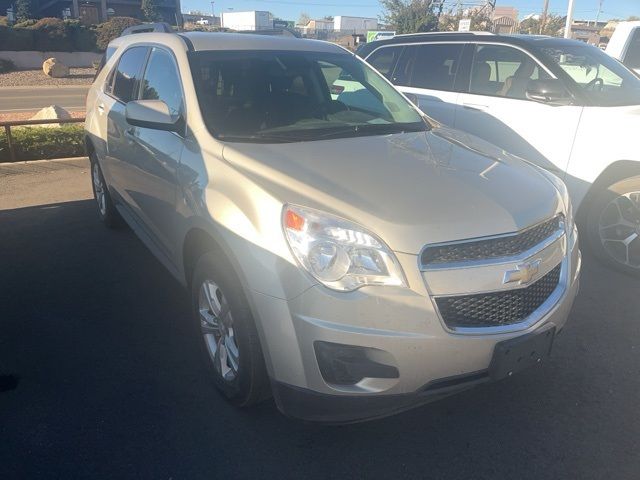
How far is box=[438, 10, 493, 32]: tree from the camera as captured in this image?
23.6 meters

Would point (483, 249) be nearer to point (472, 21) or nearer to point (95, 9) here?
point (472, 21)

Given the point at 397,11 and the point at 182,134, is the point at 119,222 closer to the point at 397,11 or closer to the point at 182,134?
the point at 182,134

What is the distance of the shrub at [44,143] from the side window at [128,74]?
474 centimetres

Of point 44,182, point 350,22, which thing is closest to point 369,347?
point 44,182

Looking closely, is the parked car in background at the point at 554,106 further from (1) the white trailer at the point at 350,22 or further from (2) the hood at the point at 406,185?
(1) the white trailer at the point at 350,22

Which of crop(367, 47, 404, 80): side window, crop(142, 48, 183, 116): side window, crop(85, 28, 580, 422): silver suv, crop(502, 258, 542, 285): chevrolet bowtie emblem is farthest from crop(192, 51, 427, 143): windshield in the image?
crop(367, 47, 404, 80): side window

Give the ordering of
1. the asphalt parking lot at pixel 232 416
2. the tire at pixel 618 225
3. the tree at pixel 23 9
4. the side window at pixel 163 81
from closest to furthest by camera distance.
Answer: the asphalt parking lot at pixel 232 416 < the side window at pixel 163 81 < the tire at pixel 618 225 < the tree at pixel 23 9

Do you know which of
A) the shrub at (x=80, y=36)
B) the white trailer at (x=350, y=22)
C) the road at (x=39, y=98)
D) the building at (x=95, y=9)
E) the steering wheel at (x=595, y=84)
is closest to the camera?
the steering wheel at (x=595, y=84)

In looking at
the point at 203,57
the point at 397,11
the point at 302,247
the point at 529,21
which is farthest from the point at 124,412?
the point at 529,21

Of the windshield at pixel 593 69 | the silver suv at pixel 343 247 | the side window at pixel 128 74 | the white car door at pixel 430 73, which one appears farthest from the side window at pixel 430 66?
the side window at pixel 128 74

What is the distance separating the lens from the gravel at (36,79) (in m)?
31.5

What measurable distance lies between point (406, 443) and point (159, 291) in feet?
7.85

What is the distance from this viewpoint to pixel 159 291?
4.30 m

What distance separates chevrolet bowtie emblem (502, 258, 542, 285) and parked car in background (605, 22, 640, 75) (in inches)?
270
